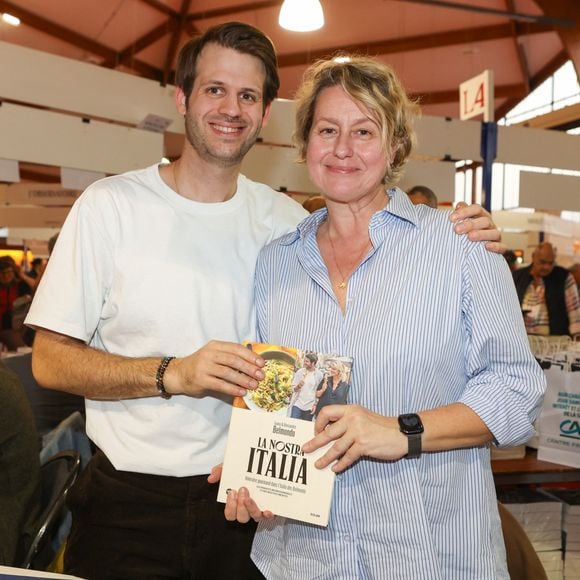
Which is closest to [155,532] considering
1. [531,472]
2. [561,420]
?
[531,472]

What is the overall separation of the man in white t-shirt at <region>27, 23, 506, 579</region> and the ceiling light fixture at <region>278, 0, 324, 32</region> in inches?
172

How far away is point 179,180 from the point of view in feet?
6.49

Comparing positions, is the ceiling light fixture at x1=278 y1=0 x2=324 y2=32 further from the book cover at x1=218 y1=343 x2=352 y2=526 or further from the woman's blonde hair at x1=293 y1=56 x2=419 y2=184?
the book cover at x1=218 y1=343 x2=352 y2=526

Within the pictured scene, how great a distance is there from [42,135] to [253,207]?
2499 mm

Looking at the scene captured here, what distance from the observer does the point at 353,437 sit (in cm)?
137

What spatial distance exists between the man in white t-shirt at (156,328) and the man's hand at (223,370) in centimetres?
17

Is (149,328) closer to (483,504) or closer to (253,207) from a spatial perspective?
(253,207)

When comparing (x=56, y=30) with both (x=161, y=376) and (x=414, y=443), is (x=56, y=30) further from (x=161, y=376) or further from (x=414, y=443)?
(x=414, y=443)

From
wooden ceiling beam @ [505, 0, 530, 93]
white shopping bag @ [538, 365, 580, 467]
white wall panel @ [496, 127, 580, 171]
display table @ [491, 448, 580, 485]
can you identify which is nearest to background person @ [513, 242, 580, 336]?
white wall panel @ [496, 127, 580, 171]

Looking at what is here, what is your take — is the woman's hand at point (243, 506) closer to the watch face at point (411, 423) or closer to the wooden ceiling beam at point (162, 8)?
the watch face at point (411, 423)

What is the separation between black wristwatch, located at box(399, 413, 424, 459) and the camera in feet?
4.55

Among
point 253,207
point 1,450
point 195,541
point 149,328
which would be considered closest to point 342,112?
point 253,207

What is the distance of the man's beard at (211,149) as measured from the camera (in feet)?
6.29

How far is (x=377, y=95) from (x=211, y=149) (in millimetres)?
527
